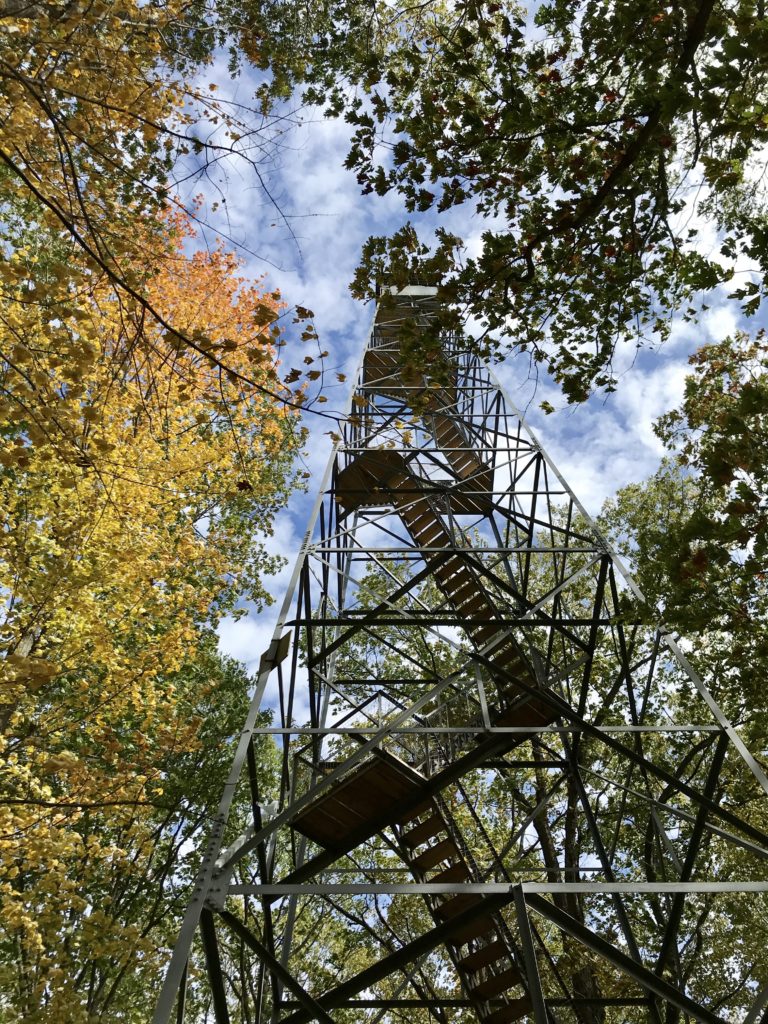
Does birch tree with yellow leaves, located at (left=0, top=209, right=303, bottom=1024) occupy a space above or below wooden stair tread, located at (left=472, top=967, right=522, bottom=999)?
above

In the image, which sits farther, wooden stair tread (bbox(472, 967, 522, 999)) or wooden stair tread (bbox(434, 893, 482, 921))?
wooden stair tread (bbox(434, 893, 482, 921))

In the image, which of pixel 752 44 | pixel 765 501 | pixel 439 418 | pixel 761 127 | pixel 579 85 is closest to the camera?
pixel 752 44

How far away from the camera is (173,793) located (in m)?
13.4

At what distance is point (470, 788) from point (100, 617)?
806 centimetres

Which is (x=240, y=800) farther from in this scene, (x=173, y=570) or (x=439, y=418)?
(x=439, y=418)

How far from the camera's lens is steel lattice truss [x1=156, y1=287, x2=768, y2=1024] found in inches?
199

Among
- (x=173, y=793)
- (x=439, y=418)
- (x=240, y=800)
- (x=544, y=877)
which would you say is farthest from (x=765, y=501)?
(x=240, y=800)

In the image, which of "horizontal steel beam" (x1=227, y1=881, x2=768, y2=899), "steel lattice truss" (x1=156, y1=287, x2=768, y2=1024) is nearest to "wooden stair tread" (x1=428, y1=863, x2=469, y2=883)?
"steel lattice truss" (x1=156, y1=287, x2=768, y2=1024)

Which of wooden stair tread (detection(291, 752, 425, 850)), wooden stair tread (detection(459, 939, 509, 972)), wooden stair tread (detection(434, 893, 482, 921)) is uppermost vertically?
wooden stair tread (detection(291, 752, 425, 850))

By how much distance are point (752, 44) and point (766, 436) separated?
237 centimetres

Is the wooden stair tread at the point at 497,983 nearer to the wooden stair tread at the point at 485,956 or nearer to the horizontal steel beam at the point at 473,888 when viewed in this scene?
the wooden stair tread at the point at 485,956

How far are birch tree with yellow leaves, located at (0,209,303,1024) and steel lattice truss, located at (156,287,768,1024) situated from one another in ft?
5.31

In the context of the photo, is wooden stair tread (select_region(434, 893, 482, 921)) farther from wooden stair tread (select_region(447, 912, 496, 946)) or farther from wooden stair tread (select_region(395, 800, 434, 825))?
wooden stair tread (select_region(395, 800, 434, 825))

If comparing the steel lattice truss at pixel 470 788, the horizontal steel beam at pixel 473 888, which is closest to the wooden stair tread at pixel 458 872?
the steel lattice truss at pixel 470 788
